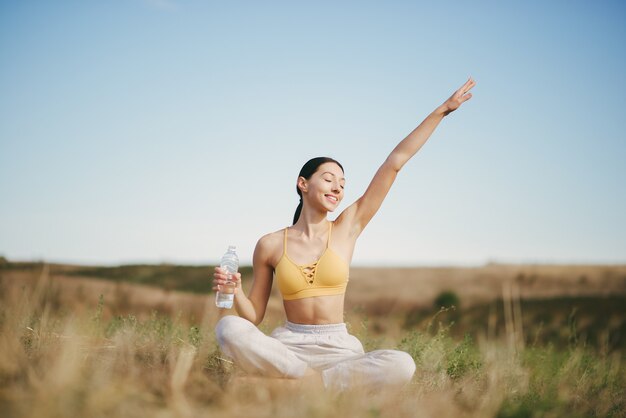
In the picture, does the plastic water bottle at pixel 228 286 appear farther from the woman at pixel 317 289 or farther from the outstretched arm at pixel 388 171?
the outstretched arm at pixel 388 171

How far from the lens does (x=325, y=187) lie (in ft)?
15.9

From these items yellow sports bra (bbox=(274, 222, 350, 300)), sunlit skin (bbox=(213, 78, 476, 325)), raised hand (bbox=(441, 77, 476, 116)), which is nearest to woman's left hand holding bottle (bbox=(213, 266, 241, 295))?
sunlit skin (bbox=(213, 78, 476, 325))

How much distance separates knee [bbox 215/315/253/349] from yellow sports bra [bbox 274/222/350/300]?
0.44 meters

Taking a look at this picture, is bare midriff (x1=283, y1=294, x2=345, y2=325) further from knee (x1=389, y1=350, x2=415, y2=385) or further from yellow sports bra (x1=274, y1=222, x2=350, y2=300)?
knee (x1=389, y1=350, x2=415, y2=385)

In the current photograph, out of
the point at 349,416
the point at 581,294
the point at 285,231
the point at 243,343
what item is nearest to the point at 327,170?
the point at 285,231

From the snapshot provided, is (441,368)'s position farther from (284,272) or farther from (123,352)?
(123,352)

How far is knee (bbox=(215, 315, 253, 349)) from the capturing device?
14.2ft

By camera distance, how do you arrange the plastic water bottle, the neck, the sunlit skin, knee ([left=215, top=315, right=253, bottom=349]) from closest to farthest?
knee ([left=215, top=315, right=253, bottom=349]), the plastic water bottle, the sunlit skin, the neck

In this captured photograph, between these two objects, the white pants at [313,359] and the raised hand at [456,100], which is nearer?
the white pants at [313,359]

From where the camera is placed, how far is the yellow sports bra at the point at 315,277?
4633 millimetres

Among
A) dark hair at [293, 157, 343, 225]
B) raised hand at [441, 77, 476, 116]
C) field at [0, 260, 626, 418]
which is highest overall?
raised hand at [441, 77, 476, 116]

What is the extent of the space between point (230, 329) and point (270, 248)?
0.83 meters

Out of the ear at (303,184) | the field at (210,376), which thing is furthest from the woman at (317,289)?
the field at (210,376)

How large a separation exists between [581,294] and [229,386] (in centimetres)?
3228
